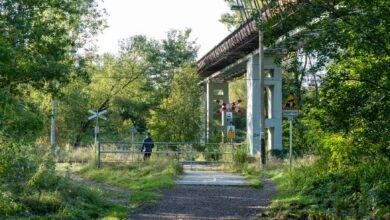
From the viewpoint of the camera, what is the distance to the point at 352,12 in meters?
10.3

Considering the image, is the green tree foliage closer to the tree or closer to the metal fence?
the metal fence

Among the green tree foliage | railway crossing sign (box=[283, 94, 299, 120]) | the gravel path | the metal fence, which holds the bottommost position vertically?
the gravel path

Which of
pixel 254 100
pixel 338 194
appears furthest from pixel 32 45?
pixel 254 100

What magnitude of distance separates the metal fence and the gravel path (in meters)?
8.57

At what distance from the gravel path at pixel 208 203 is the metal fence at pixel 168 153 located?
8.57 meters

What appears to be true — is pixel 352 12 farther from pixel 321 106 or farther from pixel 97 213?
pixel 97 213

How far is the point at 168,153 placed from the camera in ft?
95.3

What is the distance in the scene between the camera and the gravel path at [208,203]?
44.2 ft

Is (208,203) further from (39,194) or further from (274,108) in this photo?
(274,108)

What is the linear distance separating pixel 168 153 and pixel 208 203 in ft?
44.3

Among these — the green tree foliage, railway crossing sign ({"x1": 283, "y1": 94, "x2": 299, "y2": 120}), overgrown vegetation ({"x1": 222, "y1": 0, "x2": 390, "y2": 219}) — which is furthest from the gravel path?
the green tree foliage

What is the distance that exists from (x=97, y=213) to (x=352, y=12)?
21.4 ft

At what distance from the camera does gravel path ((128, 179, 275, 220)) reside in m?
13.5

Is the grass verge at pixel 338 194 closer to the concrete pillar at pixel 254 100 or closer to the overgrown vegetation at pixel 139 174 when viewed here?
the overgrown vegetation at pixel 139 174
